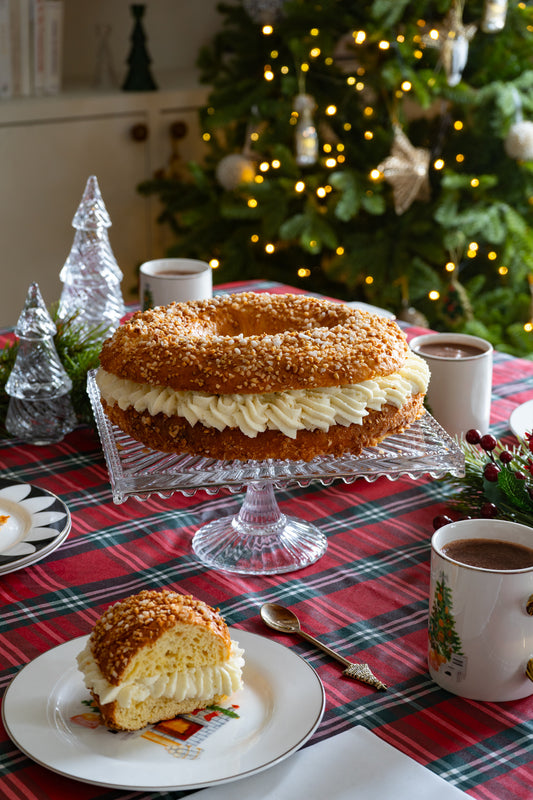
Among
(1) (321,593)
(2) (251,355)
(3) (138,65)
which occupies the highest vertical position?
(3) (138,65)

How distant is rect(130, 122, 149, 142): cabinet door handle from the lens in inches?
133

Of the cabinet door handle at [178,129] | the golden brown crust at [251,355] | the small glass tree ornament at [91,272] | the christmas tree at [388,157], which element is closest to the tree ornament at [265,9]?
the christmas tree at [388,157]

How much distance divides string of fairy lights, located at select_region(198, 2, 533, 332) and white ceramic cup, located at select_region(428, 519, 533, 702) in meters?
1.98

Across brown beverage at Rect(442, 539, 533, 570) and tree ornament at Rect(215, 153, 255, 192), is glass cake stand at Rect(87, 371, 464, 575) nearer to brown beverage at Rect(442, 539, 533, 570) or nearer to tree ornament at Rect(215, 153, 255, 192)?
brown beverage at Rect(442, 539, 533, 570)

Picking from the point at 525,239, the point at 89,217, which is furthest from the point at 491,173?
the point at 89,217

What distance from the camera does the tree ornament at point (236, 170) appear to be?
114 inches

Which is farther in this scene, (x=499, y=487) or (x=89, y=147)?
(x=89, y=147)

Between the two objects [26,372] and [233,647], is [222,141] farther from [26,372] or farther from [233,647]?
[233,647]

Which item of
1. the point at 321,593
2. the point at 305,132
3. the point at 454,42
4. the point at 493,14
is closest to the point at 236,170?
the point at 305,132

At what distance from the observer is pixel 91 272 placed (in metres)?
1.71

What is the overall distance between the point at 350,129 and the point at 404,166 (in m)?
0.25

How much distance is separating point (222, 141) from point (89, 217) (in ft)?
6.67

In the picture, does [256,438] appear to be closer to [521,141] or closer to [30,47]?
[521,141]

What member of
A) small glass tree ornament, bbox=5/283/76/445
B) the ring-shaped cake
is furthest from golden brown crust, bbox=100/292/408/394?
small glass tree ornament, bbox=5/283/76/445
